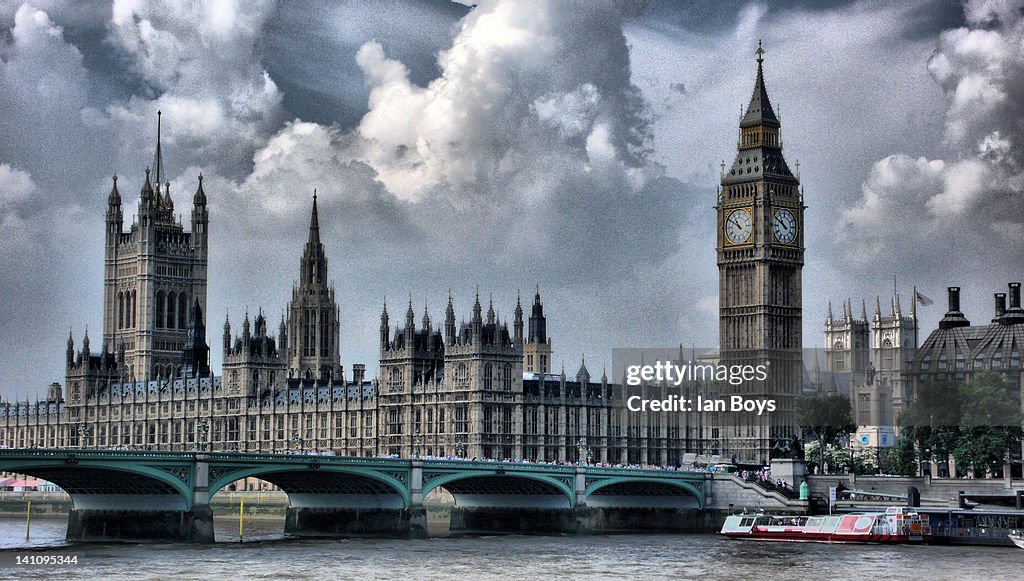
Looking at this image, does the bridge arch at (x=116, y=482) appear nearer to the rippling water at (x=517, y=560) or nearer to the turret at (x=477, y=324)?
the rippling water at (x=517, y=560)

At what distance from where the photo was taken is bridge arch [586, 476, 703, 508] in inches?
5817

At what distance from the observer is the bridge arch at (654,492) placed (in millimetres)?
147750

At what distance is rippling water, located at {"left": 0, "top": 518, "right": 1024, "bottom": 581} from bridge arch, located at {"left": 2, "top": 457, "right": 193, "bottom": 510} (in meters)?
3.51

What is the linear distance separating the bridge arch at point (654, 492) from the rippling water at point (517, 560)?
1593 centimetres

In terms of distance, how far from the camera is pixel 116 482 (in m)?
122

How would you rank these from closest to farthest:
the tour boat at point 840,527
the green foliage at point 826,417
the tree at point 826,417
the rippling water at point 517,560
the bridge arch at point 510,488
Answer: the rippling water at point 517,560 → the tour boat at point 840,527 → the bridge arch at point 510,488 → the tree at point 826,417 → the green foliage at point 826,417

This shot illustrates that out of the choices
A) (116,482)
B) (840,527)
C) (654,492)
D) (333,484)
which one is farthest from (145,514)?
(654,492)

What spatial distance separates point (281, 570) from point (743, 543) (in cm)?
3448

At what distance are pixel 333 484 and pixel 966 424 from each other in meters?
55.4

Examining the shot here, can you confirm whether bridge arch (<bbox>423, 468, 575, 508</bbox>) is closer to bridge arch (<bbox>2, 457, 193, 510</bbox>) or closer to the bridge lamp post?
bridge arch (<bbox>2, 457, 193, 510</bbox>)

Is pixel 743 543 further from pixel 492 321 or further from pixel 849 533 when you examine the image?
pixel 492 321

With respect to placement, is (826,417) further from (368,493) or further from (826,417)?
(368,493)

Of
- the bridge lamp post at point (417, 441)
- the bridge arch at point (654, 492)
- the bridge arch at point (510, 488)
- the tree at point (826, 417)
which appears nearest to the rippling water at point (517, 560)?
the bridge arch at point (510, 488)

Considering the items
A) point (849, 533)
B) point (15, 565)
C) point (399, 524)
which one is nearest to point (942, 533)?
point (849, 533)
